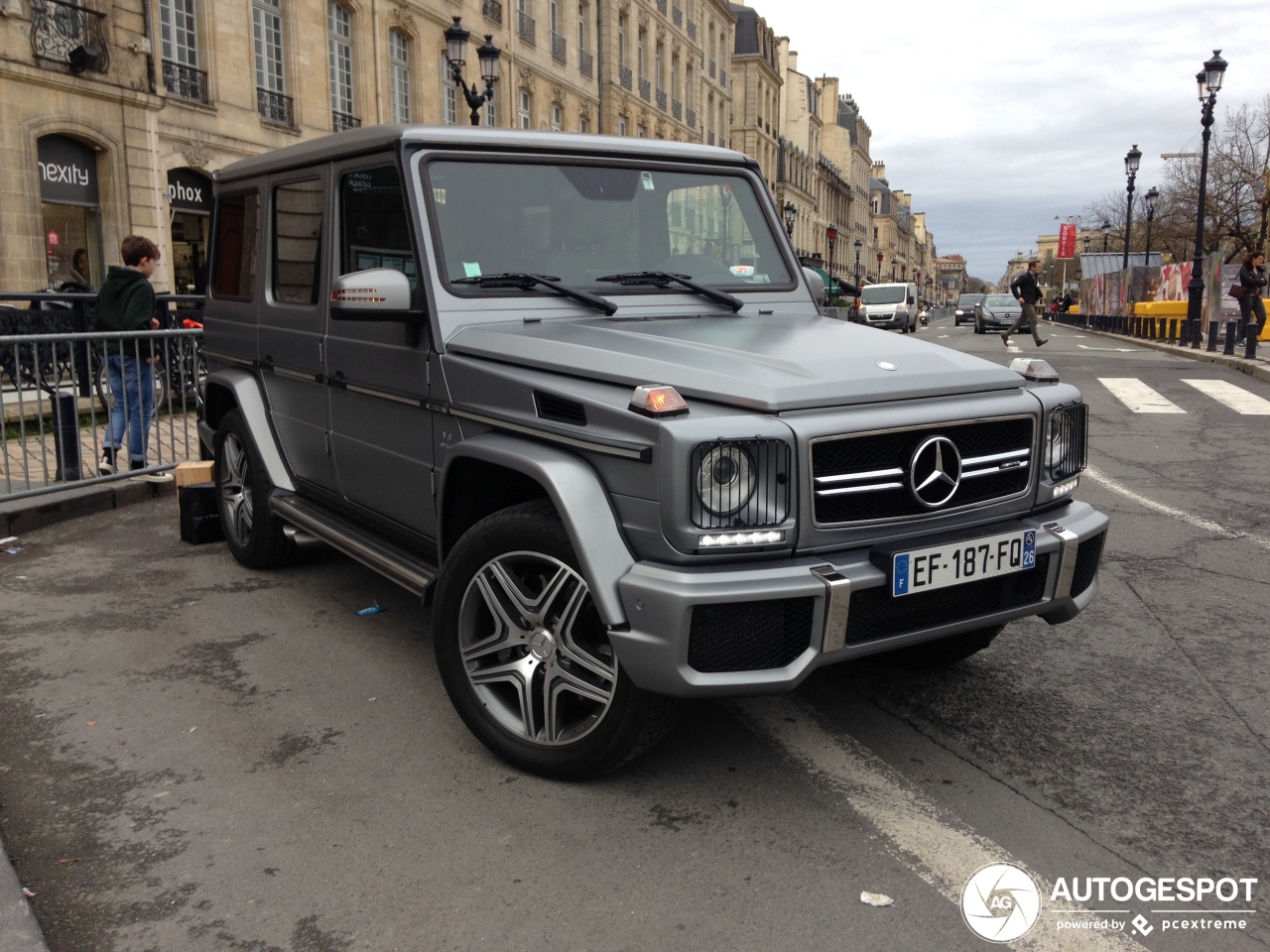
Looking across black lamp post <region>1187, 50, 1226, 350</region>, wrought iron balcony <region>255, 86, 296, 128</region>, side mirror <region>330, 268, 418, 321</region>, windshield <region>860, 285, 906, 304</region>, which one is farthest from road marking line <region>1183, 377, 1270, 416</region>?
windshield <region>860, 285, 906, 304</region>

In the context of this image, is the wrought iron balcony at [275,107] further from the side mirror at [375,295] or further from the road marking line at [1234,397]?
the side mirror at [375,295]

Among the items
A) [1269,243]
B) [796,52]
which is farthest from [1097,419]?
[796,52]

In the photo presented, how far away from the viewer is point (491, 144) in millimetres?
4211

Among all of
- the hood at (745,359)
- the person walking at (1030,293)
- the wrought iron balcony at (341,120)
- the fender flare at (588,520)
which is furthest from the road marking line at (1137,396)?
the wrought iron balcony at (341,120)

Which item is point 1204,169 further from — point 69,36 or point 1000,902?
point 1000,902

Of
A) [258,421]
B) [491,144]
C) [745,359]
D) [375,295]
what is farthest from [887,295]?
[745,359]

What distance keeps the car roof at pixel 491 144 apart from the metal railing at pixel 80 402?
352 cm

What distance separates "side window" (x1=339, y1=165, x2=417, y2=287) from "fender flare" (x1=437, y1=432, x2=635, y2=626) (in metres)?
1.21

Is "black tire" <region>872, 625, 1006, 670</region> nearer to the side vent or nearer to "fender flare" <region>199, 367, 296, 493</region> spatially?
the side vent

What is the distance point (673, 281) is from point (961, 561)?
1.76m

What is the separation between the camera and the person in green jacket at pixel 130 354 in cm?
845

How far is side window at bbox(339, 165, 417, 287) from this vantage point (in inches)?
163

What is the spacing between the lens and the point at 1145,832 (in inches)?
122

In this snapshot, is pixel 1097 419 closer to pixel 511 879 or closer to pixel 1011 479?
pixel 1011 479
